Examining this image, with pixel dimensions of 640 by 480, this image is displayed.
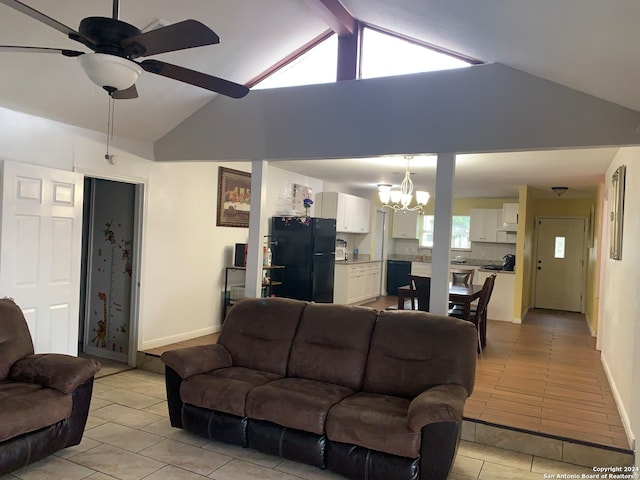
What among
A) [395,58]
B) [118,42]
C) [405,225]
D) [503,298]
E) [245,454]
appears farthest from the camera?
[405,225]

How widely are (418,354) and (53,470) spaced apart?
239 cm

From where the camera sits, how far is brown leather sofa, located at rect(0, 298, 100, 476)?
2.58 meters

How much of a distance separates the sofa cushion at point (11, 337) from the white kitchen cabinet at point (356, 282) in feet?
16.7

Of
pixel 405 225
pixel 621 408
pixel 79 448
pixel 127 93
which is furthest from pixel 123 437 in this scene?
pixel 405 225

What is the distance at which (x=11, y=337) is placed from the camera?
3.12 meters

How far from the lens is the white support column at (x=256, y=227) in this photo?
443 cm

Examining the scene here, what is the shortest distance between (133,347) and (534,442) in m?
3.86

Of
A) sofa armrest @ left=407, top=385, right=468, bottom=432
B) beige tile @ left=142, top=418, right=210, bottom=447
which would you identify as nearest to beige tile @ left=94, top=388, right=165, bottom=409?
beige tile @ left=142, top=418, right=210, bottom=447

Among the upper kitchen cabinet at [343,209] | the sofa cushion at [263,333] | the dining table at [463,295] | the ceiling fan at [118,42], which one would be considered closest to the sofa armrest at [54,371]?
the sofa cushion at [263,333]

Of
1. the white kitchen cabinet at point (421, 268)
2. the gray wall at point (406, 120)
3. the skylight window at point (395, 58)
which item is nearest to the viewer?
the gray wall at point (406, 120)

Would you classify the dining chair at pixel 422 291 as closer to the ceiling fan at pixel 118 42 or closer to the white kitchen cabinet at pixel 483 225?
the ceiling fan at pixel 118 42

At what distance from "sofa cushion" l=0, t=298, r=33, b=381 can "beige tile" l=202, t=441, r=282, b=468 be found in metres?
1.39

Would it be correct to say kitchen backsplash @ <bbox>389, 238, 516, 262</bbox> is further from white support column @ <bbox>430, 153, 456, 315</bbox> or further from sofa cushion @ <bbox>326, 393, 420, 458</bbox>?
sofa cushion @ <bbox>326, 393, 420, 458</bbox>

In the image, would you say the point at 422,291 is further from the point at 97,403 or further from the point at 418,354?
the point at 97,403
